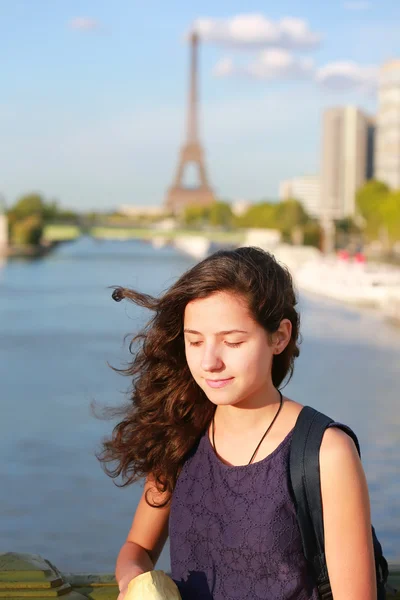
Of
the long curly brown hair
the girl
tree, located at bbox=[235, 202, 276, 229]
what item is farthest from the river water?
tree, located at bbox=[235, 202, 276, 229]

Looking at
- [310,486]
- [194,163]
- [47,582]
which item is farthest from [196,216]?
[310,486]

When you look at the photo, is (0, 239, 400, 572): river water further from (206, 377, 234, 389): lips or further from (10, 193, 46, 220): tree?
(10, 193, 46, 220): tree

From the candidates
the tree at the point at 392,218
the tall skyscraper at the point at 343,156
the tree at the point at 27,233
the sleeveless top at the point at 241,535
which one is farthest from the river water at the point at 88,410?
the tall skyscraper at the point at 343,156

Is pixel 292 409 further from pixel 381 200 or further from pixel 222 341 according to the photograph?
pixel 381 200

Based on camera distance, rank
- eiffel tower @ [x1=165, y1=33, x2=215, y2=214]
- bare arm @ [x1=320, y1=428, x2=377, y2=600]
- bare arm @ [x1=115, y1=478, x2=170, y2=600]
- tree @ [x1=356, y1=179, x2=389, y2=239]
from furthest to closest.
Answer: eiffel tower @ [x1=165, y1=33, x2=215, y2=214], tree @ [x1=356, y1=179, x2=389, y2=239], bare arm @ [x1=115, y1=478, x2=170, y2=600], bare arm @ [x1=320, y1=428, x2=377, y2=600]

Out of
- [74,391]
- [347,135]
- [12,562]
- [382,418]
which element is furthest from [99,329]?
[347,135]

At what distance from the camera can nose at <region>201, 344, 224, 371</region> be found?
138 centimetres

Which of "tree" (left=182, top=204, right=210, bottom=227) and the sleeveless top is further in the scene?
"tree" (left=182, top=204, right=210, bottom=227)

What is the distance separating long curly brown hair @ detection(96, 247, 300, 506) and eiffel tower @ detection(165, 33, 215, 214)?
68.9 m

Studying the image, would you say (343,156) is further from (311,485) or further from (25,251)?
(311,485)

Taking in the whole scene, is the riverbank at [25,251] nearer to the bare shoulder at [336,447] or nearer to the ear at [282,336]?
the ear at [282,336]

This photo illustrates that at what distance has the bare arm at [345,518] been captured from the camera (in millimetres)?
1282

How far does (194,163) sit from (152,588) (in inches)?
3054

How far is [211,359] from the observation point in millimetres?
1377
